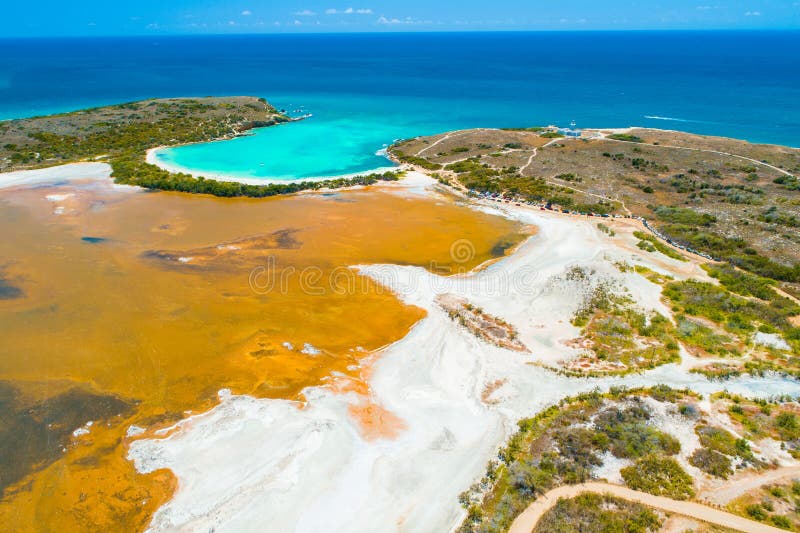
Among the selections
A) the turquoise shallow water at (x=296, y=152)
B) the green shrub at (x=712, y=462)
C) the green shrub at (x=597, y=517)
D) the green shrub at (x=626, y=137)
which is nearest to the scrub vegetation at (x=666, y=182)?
the green shrub at (x=626, y=137)

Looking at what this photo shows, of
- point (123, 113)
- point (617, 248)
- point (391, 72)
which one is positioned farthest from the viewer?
point (391, 72)

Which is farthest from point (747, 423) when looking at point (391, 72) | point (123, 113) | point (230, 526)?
point (391, 72)

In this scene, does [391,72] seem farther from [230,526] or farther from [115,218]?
[230,526]

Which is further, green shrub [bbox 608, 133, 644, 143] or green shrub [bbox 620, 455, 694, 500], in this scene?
green shrub [bbox 608, 133, 644, 143]

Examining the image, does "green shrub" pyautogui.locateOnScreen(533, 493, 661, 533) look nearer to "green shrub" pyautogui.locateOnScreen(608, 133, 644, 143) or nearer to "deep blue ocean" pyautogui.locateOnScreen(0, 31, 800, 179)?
"deep blue ocean" pyautogui.locateOnScreen(0, 31, 800, 179)

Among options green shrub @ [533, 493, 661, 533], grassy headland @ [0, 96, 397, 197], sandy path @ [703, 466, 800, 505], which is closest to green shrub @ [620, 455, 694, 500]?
sandy path @ [703, 466, 800, 505]

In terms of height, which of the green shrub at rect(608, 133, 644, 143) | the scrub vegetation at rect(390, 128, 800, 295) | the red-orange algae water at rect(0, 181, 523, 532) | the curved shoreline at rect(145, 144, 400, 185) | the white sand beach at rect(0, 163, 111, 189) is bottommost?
the red-orange algae water at rect(0, 181, 523, 532)
